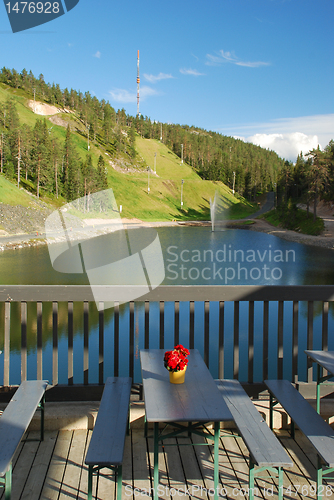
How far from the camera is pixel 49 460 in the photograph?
2502 mm

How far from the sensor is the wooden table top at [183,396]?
6.18 feet

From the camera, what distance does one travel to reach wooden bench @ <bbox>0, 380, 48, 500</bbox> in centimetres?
187

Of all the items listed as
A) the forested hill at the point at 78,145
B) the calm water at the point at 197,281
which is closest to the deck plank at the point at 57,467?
the calm water at the point at 197,281

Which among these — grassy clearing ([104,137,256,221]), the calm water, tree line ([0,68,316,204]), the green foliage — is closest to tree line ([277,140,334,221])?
the green foliage

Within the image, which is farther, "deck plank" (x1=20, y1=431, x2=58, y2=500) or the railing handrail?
the railing handrail

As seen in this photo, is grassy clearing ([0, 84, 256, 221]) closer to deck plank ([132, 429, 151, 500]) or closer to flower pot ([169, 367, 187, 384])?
deck plank ([132, 429, 151, 500])

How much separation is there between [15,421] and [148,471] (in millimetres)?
891

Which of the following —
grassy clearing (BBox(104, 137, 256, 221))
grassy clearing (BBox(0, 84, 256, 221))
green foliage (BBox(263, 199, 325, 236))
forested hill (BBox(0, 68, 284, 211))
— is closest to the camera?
green foliage (BBox(263, 199, 325, 236))

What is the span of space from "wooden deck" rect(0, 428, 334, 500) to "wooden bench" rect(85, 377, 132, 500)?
18 centimetres

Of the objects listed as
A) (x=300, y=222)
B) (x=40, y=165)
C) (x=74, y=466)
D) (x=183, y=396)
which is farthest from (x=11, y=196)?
(x=183, y=396)

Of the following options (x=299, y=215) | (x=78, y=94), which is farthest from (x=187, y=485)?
(x=78, y=94)

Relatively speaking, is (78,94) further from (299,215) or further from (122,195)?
(299,215)

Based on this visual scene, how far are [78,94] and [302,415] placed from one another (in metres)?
110

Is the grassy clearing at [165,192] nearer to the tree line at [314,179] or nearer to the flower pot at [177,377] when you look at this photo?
the tree line at [314,179]
